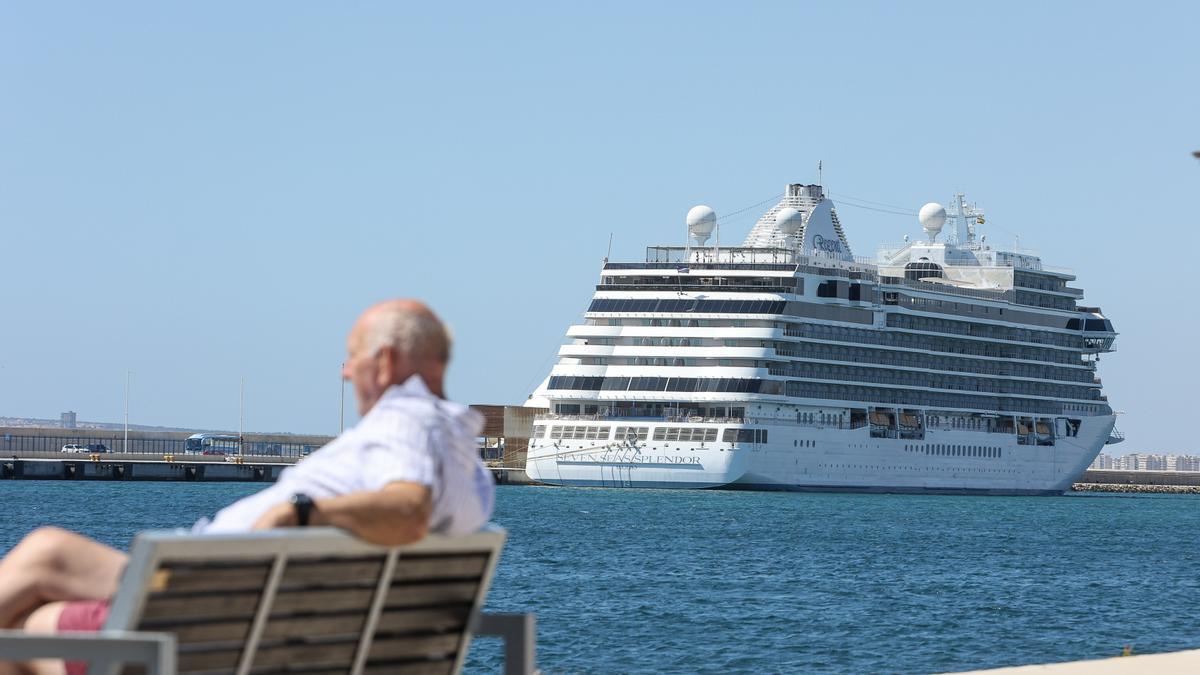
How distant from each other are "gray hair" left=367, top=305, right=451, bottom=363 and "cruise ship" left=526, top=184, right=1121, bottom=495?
61569 millimetres

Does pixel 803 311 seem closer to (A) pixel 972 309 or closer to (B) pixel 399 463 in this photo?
(A) pixel 972 309

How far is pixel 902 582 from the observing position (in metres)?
30.5

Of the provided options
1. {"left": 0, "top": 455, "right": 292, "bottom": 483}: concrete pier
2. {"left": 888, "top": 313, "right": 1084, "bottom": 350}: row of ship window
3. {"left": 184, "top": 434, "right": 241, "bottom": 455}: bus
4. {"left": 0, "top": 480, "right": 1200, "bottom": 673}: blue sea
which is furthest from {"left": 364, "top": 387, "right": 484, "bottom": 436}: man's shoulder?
{"left": 184, "top": 434, "right": 241, "bottom": 455}: bus

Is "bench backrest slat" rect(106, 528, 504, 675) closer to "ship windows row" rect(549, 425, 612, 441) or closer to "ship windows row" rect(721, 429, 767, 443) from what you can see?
"ship windows row" rect(721, 429, 767, 443)

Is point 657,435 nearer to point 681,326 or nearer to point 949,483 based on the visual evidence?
point 681,326

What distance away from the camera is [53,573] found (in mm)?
4336

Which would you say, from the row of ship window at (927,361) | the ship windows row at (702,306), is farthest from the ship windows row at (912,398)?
the ship windows row at (702,306)

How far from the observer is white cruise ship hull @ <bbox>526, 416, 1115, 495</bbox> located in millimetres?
66062

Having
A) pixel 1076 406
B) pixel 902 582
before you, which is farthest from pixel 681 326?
pixel 902 582

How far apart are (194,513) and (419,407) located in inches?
1887

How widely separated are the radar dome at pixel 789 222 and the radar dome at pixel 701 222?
3350mm

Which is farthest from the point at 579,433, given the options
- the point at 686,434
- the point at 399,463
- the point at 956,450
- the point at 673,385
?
the point at 399,463

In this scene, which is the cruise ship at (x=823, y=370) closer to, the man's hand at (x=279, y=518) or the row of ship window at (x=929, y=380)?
the row of ship window at (x=929, y=380)

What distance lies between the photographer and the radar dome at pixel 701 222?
248 ft
